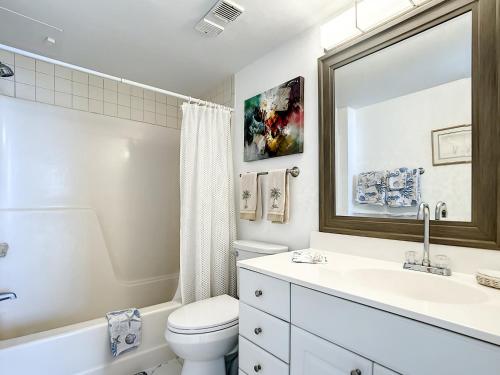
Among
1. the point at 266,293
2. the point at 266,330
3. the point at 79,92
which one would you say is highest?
the point at 79,92

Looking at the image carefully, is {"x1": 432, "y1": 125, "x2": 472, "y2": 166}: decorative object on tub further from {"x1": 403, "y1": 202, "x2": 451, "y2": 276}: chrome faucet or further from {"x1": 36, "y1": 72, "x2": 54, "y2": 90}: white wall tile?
{"x1": 36, "y1": 72, "x2": 54, "y2": 90}: white wall tile

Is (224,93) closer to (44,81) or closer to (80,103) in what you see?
(80,103)

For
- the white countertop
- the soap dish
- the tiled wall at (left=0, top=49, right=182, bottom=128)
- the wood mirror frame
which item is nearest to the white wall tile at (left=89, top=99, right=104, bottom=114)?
the tiled wall at (left=0, top=49, right=182, bottom=128)

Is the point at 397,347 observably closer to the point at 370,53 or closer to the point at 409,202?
the point at 409,202

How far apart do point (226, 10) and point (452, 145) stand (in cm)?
134

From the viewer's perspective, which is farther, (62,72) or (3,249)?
(62,72)

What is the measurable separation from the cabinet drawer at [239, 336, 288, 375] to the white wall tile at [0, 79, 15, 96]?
7.94ft

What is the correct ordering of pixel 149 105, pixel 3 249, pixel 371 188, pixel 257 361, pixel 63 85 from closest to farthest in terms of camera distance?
pixel 257 361
pixel 371 188
pixel 3 249
pixel 63 85
pixel 149 105

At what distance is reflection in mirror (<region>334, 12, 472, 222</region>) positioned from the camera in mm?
1054

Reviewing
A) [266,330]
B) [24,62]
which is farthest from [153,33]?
[266,330]

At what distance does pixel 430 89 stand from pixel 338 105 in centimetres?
45

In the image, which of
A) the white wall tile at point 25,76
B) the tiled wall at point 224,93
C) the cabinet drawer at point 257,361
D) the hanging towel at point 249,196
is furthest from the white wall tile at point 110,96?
the cabinet drawer at point 257,361

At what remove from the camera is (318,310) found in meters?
0.89

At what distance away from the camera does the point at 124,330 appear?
154 centimetres
